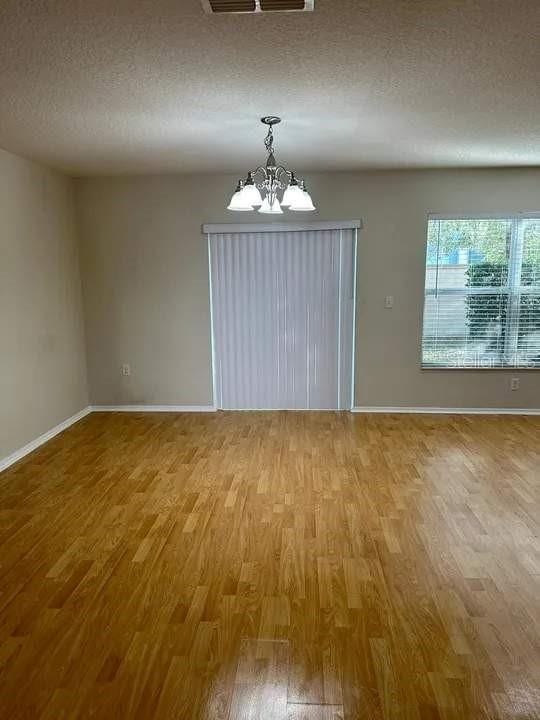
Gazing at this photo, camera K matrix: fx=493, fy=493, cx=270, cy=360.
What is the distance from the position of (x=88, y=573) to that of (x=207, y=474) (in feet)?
4.25

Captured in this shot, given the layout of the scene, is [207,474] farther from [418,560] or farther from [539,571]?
[539,571]

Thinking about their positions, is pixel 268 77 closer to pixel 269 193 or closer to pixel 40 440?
pixel 269 193

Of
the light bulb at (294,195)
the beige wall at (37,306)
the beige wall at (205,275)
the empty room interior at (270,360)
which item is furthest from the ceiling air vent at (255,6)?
the beige wall at (205,275)

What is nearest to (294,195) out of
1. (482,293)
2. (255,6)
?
(255,6)

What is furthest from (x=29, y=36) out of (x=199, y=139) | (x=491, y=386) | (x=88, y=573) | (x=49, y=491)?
(x=491, y=386)

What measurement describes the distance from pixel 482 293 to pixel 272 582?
366 cm

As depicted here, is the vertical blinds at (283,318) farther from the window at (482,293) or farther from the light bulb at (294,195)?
the light bulb at (294,195)

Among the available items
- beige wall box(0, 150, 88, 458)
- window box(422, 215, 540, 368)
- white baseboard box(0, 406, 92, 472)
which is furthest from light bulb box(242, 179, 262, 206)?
white baseboard box(0, 406, 92, 472)

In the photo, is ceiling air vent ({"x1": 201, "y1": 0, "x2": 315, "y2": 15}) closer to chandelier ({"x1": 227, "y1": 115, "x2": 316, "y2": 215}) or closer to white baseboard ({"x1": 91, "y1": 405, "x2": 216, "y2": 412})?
chandelier ({"x1": 227, "y1": 115, "x2": 316, "y2": 215})

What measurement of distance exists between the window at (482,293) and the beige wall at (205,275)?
124mm

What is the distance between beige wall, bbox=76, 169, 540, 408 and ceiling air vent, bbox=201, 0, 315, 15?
318 centimetres

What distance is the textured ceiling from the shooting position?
176 cm

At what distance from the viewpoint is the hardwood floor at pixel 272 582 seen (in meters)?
1.72

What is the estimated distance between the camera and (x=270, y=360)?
5.12 meters
